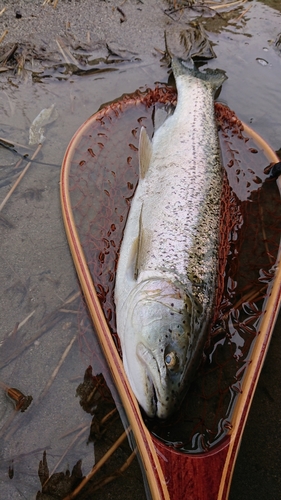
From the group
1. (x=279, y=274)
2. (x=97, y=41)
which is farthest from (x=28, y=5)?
(x=279, y=274)

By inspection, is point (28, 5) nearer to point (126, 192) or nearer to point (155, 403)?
point (126, 192)

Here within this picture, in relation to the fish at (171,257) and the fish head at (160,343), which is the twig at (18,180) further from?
the fish head at (160,343)

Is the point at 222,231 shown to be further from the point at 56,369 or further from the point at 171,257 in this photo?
the point at 56,369

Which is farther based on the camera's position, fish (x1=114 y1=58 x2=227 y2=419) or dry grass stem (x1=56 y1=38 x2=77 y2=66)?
dry grass stem (x1=56 y1=38 x2=77 y2=66)

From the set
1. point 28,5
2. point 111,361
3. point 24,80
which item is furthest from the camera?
point 28,5

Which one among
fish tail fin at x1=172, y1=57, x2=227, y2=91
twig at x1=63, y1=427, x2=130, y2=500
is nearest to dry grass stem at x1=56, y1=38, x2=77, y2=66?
fish tail fin at x1=172, y1=57, x2=227, y2=91

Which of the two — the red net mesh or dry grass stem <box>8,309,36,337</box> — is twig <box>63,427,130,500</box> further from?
dry grass stem <box>8,309,36,337</box>

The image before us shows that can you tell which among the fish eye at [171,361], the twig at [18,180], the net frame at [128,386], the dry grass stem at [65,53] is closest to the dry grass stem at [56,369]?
the net frame at [128,386]
